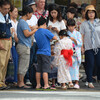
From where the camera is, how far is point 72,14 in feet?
37.2

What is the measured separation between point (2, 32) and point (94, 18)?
254 cm

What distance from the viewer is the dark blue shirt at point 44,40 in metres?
9.71

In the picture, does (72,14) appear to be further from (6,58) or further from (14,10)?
(6,58)

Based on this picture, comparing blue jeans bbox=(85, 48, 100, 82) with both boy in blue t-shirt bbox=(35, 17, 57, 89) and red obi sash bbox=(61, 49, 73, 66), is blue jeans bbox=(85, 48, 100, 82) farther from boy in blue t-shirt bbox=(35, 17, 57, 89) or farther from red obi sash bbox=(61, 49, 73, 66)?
boy in blue t-shirt bbox=(35, 17, 57, 89)

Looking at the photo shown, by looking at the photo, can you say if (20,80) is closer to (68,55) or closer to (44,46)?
(44,46)

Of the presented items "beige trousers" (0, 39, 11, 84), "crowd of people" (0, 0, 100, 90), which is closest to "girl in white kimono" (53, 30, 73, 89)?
"crowd of people" (0, 0, 100, 90)

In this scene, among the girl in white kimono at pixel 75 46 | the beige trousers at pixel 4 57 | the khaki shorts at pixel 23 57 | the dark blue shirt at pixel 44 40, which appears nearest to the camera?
the beige trousers at pixel 4 57

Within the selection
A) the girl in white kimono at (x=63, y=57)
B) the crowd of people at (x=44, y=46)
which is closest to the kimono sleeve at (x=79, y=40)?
the crowd of people at (x=44, y=46)

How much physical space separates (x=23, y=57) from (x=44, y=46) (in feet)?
1.94

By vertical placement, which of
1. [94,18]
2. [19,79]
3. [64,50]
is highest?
[94,18]

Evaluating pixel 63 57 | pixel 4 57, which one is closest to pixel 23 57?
pixel 4 57

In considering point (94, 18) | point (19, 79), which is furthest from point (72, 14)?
point (19, 79)

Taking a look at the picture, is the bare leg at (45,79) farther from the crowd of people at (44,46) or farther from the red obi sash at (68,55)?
the red obi sash at (68,55)

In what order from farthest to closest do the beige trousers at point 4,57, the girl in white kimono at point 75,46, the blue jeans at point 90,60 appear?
the blue jeans at point 90,60
the girl in white kimono at point 75,46
the beige trousers at point 4,57
